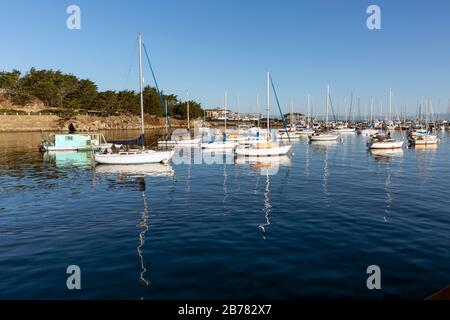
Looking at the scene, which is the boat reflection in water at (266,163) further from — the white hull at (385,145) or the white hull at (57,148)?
the white hull at (57,148)

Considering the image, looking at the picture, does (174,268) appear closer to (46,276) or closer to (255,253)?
(255,253)

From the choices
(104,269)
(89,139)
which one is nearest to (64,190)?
(104,269)

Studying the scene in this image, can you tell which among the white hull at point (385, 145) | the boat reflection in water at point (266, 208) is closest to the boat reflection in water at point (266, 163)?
the boat reflection in water at point (266, 208)

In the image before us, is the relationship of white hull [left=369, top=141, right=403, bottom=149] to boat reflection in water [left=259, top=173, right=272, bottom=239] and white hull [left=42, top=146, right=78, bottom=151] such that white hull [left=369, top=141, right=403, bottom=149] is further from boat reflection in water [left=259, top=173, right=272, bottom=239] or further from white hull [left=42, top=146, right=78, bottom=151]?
white hull [left=42, top=146, right=78, bottom=151]

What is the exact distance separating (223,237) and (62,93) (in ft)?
506

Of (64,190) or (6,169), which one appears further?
(6,169)

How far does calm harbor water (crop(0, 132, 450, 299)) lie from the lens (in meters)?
10.8

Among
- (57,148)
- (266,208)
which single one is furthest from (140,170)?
(57,148)

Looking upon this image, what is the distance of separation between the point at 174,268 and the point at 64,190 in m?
18.1

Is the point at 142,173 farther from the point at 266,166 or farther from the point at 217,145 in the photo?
the point at 217,145

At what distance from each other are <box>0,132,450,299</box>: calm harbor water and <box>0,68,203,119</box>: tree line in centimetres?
12184

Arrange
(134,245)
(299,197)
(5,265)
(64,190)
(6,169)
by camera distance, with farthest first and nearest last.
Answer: (6,169) → (64,190) → (299,197) → (134,245) → (5,265)
